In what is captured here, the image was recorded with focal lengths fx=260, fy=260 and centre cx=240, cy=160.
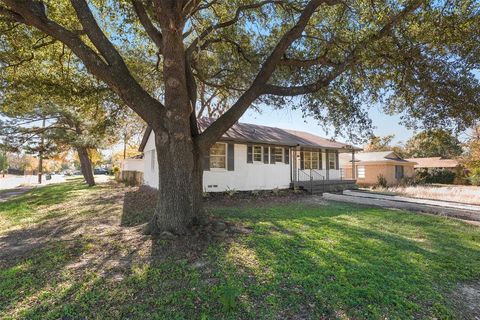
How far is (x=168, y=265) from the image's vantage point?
406cm

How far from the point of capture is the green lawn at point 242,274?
118 inches

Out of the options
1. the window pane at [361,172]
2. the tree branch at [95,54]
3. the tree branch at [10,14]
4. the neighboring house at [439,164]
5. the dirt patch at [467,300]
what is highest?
the tree branch at [10,14]

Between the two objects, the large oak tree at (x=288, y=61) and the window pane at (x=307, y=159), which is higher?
the large oak tree at (x=288, y=61)

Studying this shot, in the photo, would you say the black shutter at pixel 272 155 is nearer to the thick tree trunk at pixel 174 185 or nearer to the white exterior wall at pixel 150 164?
the white exterior wall at pixel 150 164

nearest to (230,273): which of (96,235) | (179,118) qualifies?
(179,118)

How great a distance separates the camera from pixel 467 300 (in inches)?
133

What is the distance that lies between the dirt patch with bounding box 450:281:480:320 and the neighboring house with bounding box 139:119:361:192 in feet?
33.2

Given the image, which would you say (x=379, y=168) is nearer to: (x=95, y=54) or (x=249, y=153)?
(x=249, y=153)

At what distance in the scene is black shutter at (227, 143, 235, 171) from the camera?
13.2 metres

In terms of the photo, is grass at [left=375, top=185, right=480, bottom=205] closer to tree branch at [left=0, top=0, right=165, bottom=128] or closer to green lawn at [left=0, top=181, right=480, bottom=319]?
green lawn at [left=0, top=181, right=480, bottom=319]

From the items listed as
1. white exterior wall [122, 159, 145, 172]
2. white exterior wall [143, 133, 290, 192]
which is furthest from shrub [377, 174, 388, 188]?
white exterior wall [122, 159, 145, 172]

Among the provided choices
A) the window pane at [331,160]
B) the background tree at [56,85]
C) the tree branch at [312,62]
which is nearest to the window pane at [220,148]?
the background tree at [56,85]

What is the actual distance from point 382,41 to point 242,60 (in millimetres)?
4330

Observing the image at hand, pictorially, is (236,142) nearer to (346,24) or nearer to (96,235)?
(346,24)
